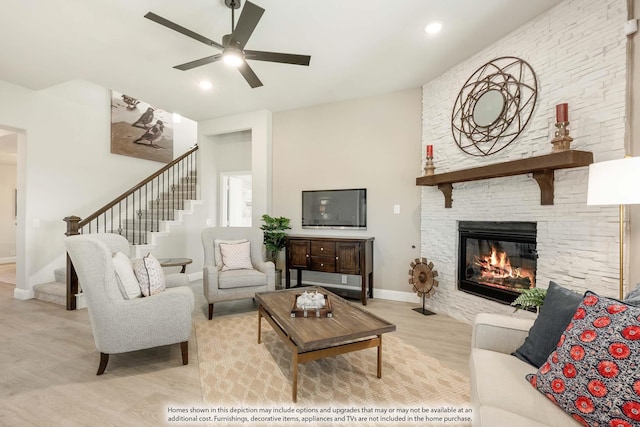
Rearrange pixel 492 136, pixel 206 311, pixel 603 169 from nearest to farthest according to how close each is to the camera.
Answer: pixel 603 169
pixel 492 136
pixel 206 311

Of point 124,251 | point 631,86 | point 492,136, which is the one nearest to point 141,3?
point 124,251

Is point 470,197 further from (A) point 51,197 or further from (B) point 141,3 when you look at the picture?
(A) point 51,197

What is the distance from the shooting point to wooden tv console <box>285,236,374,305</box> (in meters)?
3.99

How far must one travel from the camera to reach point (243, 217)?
6398 millimetres

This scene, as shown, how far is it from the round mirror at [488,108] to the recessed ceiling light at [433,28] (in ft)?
2.88

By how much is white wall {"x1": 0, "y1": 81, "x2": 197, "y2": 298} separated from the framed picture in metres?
0.15

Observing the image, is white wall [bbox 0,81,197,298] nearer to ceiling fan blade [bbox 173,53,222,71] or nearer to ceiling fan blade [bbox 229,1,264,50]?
ceiling fan blade [bbox 173,53,222,71]

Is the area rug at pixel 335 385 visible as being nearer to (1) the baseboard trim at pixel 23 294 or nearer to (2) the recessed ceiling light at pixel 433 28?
(2) the recessed ceiling light at pixel 433 28

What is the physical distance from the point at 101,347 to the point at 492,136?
396 cm

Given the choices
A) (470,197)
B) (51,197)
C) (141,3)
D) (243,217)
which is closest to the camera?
(141,3)

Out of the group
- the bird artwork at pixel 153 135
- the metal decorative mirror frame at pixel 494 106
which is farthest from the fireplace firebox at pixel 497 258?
the bird artwork at pixel 153 135

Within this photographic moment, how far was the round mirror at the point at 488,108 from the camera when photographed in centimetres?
302

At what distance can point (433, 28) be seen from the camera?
278 centimetres

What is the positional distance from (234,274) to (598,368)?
10.5ft
